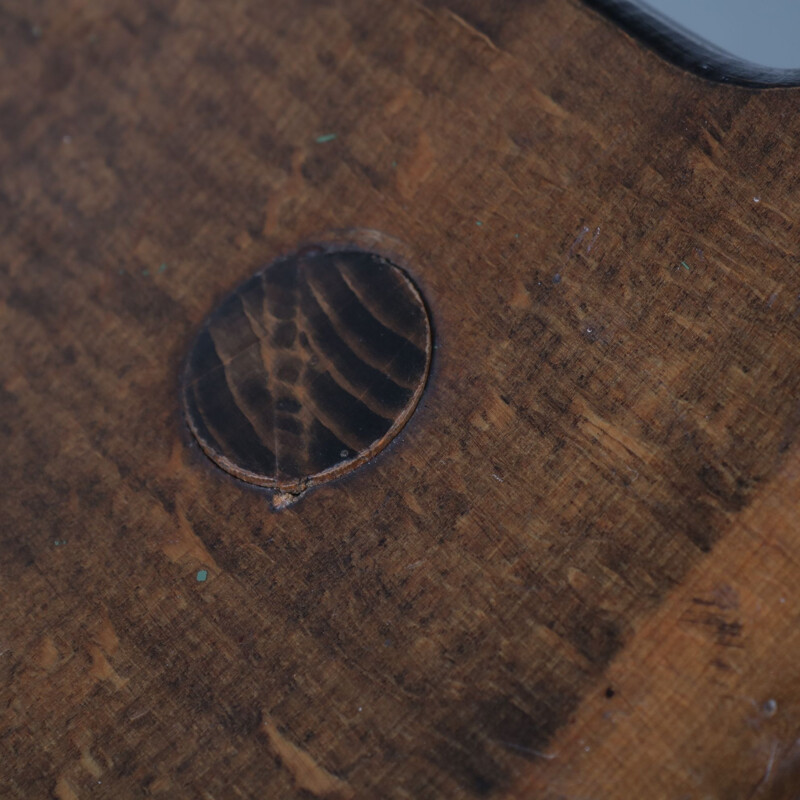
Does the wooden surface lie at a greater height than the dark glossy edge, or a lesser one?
lesser

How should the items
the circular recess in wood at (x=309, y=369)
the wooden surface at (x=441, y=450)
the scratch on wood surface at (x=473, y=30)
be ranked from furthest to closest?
the scratch on wood surface at (x=473, y=30), the circular recess in wood at (x=309, y=369), the wooden surface at (x=441, y=450)

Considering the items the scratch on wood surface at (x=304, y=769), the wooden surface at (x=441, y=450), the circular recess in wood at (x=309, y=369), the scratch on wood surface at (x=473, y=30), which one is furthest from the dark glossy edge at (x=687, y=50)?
the scratch on wood surface at (x=304, y=769)

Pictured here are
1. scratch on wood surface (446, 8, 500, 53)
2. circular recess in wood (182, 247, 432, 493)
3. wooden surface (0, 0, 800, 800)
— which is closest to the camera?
wooden surface (0, 0, 800, 800)

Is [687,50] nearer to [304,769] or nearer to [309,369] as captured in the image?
[309,369]

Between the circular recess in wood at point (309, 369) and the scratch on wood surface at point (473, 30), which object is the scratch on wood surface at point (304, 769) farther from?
the scratch on wood surface at point (473, 30)

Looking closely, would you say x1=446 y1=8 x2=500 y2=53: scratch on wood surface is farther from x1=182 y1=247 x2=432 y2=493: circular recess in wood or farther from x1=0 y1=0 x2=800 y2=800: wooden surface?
x1=182 y1=247 x2=432 y2=493: circular recess in wood

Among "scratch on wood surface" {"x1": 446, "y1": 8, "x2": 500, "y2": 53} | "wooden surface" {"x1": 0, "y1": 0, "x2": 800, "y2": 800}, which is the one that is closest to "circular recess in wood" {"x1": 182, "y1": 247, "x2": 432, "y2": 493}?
"wooden surface" {"x1": 0, "y1": 0, "x2": 800, "y2": 800}

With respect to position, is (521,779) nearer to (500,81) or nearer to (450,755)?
(450,755)

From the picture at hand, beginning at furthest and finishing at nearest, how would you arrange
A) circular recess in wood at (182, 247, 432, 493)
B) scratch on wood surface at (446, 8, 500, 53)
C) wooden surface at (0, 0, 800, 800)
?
scratch on wood surface at (446, 8, 500, 53), circular recess in wood at (182, 247, 432, 493), wooden surface at (0, 0, 800, 800)
